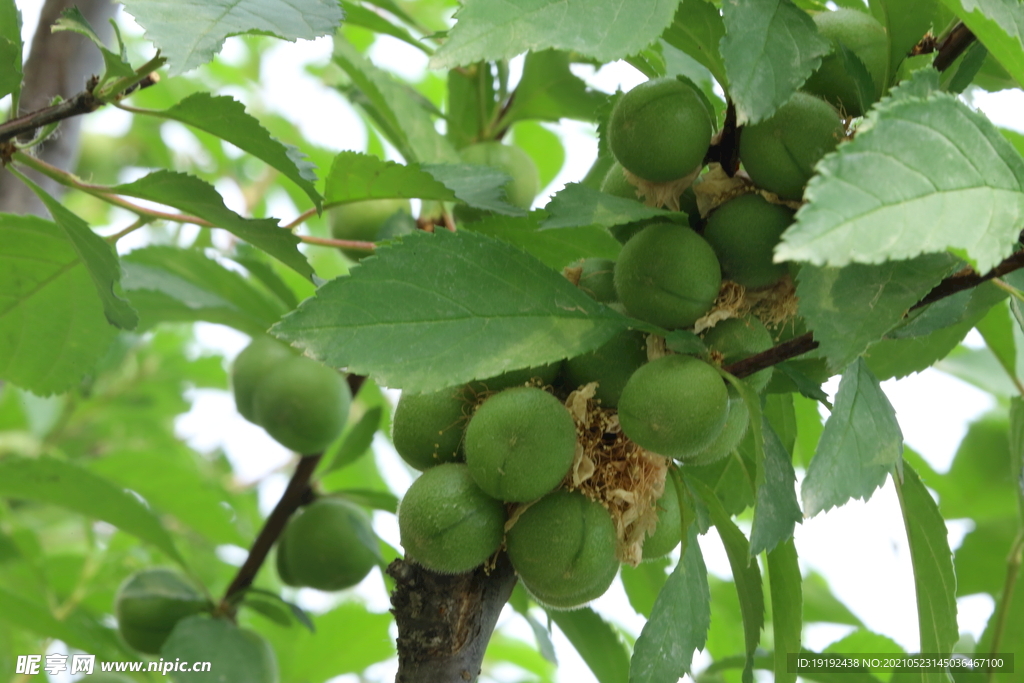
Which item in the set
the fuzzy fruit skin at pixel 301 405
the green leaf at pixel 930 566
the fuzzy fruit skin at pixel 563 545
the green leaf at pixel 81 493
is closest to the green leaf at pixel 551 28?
the fuzzy fruit skin at pixel 563 545

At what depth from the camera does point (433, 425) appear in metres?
0.85

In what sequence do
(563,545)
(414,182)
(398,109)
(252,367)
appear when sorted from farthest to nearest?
(252,367)
(398,109)
(414,182)
(563,545)

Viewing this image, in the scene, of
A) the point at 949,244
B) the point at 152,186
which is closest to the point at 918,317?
the point at 949,244

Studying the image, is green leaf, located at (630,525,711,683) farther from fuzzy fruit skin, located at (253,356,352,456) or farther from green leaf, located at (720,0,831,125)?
fuzzy fruit skin, located at (253,356,352,456)

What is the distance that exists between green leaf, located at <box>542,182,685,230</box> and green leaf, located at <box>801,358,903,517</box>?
8.5 inches

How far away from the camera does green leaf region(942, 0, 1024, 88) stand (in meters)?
0.67

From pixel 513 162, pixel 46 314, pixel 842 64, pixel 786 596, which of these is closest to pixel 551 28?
pixel 842 64

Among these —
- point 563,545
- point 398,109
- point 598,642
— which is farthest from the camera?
point 398,109

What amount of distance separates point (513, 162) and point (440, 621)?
2.62 feet

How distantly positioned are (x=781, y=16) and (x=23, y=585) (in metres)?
1.86

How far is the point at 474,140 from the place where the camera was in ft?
5.13

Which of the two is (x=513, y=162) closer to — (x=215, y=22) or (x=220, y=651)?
(x=215, y=22)

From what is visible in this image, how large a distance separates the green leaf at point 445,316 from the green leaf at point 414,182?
0.62ft

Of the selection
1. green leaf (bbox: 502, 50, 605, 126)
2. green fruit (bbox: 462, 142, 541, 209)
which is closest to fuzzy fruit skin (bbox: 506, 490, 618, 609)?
green fruit (bbox: 462, 142, 541, 209)
